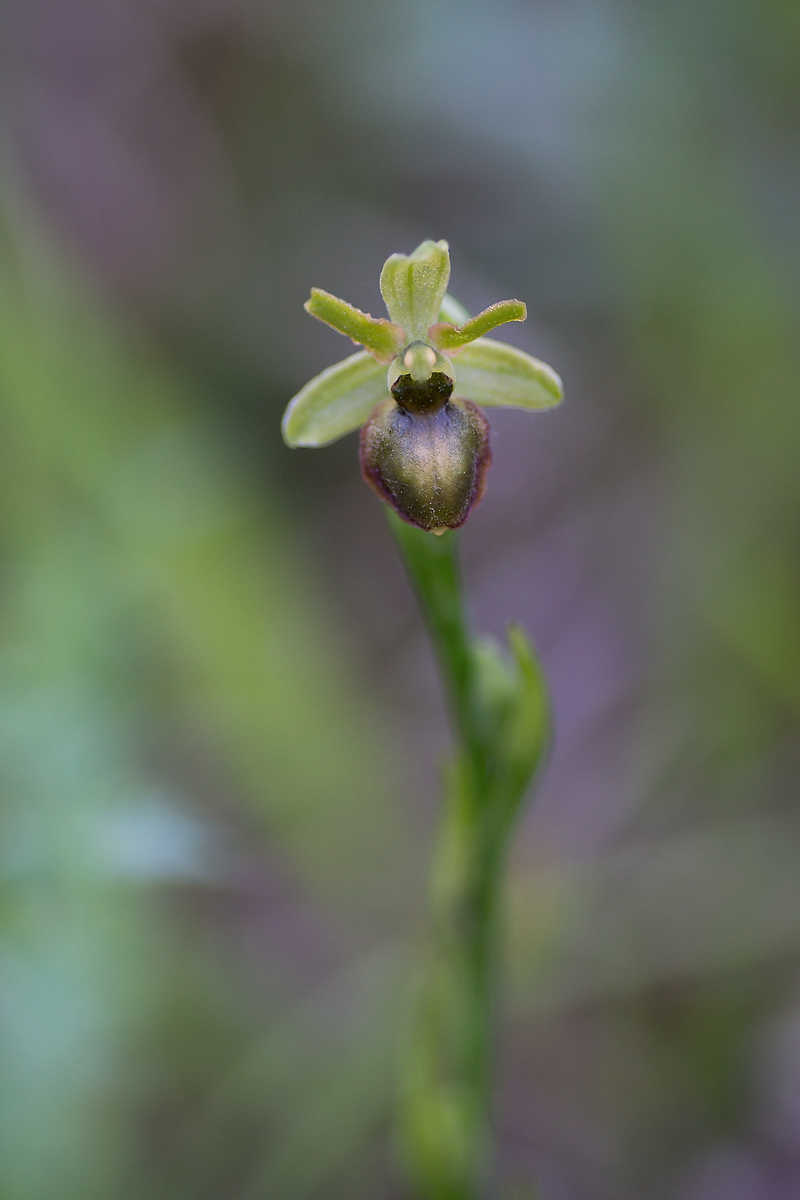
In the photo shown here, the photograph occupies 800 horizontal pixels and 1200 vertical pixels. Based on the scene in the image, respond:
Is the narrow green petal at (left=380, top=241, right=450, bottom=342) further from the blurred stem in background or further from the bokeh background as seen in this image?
the bokeh background

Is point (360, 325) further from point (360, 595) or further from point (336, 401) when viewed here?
point (360, 595)

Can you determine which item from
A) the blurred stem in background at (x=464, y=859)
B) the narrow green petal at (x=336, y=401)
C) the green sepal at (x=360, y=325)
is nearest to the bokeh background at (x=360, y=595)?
the blurred stem in background at (x=464, y=859)

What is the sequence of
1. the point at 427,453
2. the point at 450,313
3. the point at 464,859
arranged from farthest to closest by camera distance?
the point at 464,859, the point at 450,313, the point at 427,453

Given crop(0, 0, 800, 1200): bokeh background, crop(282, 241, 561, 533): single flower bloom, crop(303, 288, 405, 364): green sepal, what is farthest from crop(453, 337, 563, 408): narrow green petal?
crop(0, 0, 800, 1200): bokeh background

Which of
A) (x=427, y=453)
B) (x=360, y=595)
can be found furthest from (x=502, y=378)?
(x=360, y=595)

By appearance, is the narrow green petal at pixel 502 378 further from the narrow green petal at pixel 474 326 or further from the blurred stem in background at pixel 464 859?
the blurred stem in background at pixel 464 859
